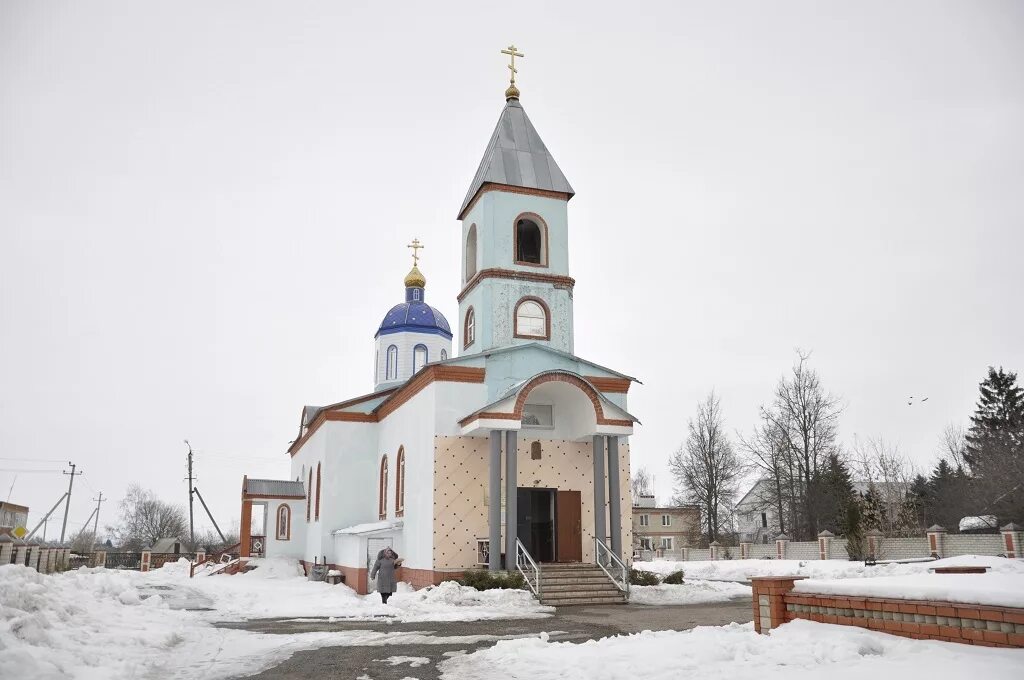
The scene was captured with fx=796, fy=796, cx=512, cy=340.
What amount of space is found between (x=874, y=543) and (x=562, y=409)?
18225 millimetres

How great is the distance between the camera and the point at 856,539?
3044cm

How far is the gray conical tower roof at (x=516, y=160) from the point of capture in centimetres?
2361

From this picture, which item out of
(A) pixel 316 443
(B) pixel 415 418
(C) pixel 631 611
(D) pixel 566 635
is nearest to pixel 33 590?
(D) pixel 566 635

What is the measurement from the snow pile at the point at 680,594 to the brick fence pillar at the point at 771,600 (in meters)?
9.24

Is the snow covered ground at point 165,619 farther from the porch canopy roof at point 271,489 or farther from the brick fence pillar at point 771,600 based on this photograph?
the porch canopy roof at point 271,489

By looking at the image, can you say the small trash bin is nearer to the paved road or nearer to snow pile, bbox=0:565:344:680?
the paved road

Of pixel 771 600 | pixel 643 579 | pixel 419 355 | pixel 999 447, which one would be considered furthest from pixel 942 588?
pixel 999 447

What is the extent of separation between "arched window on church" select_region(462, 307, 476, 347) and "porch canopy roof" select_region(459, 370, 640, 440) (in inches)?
134

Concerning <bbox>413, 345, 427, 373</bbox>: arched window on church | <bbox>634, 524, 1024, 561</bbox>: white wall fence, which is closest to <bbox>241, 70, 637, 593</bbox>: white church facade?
<bbox>413, 345, 427, 373</bbox>: arched window on church

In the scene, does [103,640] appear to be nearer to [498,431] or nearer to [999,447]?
[498,431]

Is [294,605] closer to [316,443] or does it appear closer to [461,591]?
[461,591]

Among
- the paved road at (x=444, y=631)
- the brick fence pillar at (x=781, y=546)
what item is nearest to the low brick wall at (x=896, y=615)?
the paved road at (x=444, y=631)

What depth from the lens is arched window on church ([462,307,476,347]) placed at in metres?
23.5

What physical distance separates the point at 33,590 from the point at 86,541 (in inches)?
2704
